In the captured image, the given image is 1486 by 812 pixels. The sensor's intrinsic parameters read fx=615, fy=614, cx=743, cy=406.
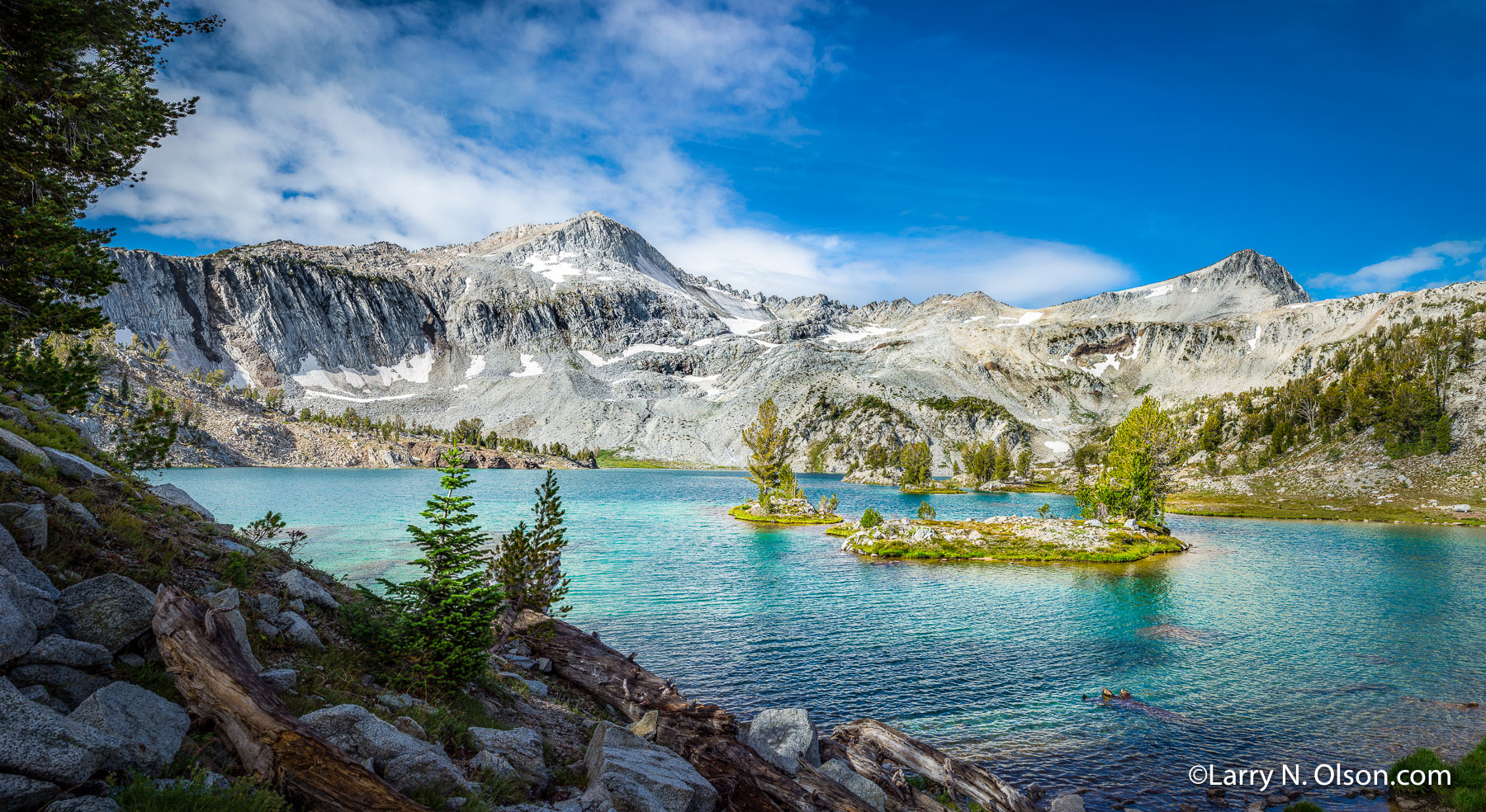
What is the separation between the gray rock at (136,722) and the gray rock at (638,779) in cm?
537

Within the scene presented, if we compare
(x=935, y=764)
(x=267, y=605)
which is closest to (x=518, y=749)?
(x=267, y=605)

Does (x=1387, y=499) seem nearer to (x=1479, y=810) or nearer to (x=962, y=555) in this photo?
(x=962, y=555)

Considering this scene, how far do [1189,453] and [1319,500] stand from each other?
52576 mm

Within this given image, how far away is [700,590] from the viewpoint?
42.9 meters

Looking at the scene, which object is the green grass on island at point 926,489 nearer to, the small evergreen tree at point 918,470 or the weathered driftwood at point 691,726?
the small evergreen tree at point 918,470

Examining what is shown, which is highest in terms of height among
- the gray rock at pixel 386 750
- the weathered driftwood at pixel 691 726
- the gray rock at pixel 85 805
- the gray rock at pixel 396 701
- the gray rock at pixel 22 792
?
the gray rock at pixel 22 792

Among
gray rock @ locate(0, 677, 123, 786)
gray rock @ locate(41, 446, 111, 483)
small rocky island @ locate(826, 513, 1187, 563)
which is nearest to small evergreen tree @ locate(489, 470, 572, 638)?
gray rock @ locate(41, 446, 111, 483)

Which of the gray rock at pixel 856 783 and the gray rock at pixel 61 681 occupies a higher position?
the gray rock at pixel 61 681

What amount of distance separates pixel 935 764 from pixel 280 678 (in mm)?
15171

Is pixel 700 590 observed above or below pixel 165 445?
below

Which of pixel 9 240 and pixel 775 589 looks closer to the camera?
pixel 9 240

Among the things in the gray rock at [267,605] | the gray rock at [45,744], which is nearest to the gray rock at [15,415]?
the gray rock at [267,605]

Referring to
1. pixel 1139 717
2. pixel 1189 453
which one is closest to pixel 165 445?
pixel 1139 717

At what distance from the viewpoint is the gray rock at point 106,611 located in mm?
8453
